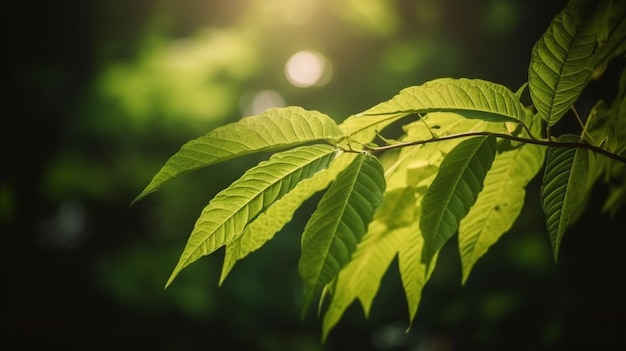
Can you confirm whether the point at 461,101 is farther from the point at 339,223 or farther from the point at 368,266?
the point at 368,266

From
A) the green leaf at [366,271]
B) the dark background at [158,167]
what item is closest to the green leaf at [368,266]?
the green leaf at [366,271]

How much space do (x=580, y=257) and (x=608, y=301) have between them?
2.10 m

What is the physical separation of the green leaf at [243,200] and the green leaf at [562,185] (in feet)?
0.68

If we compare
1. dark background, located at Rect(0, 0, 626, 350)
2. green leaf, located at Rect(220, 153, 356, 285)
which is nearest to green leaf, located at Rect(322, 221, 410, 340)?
green leaf, located at Rect(220, 153, 356, 285)

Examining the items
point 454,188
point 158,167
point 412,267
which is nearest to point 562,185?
point 454,188

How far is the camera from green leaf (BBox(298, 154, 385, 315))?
416mm

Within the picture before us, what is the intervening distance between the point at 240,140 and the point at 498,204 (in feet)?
1.10

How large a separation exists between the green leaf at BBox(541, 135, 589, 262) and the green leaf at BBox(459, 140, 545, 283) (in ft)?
0.44

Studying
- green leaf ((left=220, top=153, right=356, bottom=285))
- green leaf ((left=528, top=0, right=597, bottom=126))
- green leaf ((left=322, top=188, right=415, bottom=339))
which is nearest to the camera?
green leaf ((left=528, top=0, right=597, bottom=126))

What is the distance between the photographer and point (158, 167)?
4555mm

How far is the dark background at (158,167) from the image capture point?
14.1 ft

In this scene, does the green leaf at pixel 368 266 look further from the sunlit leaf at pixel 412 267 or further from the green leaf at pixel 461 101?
the green leaf at pixel 461 101

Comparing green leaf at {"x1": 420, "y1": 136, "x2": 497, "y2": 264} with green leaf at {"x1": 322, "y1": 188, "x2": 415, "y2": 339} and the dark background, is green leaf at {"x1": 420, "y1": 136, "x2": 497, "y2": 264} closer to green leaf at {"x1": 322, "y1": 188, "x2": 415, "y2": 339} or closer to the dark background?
green leaf at {"x1": 322, "y1": 188, "x2": 415, "y2": 339}

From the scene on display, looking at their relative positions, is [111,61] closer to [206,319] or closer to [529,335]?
[206,319]
